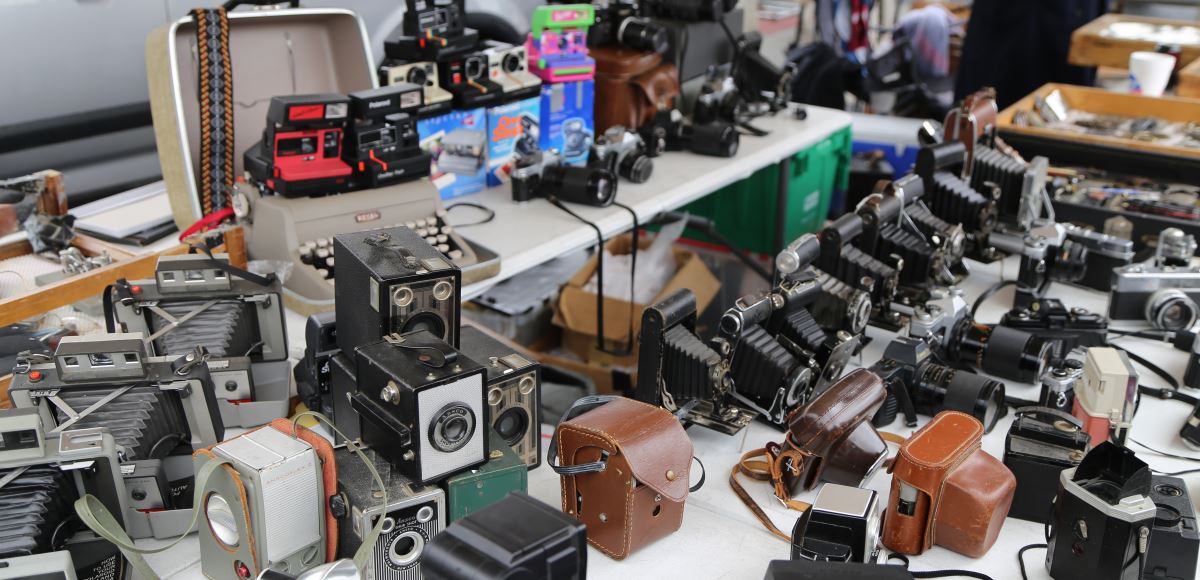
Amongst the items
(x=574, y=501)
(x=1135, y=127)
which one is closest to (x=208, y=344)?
(x=574, y=501)

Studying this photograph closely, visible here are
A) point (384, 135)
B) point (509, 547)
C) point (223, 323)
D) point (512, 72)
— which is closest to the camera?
point (509, 547)

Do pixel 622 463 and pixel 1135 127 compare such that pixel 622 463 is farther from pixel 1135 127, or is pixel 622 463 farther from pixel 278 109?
pixel 1135 127

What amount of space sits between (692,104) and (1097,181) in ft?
4.61

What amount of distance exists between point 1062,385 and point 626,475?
0.94 m

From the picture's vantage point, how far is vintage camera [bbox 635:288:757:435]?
189 centimetres

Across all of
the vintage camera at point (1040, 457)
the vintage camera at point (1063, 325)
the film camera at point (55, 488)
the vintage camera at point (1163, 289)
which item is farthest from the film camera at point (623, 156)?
the film camera at point (55, 488)

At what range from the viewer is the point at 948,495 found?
5.28ft

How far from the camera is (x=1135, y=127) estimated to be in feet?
11.3

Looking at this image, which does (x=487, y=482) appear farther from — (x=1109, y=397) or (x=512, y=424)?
(x=1109, y=397)

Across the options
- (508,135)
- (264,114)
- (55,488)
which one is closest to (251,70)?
(264,114)

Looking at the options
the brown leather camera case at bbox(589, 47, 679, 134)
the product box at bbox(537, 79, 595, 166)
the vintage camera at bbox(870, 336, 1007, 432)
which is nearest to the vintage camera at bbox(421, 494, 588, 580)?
the vintage camera at bbox(870, 336, 1007, 432)

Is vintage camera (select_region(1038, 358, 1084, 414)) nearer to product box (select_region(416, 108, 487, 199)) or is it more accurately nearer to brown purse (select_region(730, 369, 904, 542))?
brown purse (select_region(730, 369, 904, 542))

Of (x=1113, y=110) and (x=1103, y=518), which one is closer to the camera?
(x=1103, y=518)

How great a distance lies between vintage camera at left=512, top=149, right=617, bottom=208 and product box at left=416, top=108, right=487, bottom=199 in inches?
6.0
